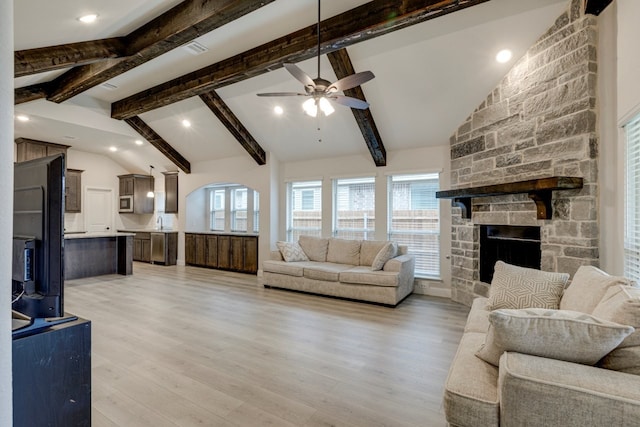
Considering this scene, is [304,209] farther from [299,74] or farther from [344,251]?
[299,74]

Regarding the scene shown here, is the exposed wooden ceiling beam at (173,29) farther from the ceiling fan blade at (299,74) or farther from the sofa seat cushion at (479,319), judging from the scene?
the sofa seat cushion at (479,319)

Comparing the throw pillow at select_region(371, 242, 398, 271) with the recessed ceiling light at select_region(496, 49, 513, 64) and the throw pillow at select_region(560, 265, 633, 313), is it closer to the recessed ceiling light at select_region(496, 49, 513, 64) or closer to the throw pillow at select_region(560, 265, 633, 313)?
the throw pillow at select_region(560, 265, 633, 313)

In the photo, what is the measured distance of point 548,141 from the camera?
3.48 metres

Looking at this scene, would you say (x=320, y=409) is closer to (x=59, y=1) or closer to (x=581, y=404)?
(x=581, y=404)

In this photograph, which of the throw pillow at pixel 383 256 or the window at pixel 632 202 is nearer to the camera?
the window at pixel 632 202

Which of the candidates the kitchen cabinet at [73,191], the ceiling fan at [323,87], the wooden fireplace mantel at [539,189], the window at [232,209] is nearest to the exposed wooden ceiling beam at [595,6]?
the wooden fireplace mantel at [539,189]

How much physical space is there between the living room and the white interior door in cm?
109

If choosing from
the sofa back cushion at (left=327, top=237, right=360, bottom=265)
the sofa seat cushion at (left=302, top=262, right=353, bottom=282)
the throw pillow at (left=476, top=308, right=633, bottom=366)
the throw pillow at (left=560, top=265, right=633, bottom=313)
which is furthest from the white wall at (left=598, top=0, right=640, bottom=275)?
the sofa back cushion at (left=327, top=237, right=360, bottom=265)

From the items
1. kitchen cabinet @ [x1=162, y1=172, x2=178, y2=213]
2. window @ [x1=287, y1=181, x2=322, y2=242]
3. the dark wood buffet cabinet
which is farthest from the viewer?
kitchen cabinet @ [x1=162, y1=172, x2=178, y2=213]

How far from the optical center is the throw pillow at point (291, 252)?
19.3ft

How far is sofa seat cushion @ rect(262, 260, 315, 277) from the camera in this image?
5.46 m

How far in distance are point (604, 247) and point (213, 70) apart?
207 inches

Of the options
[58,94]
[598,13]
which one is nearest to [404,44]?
[598,13]

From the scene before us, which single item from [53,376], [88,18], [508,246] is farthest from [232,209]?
[53,376]
